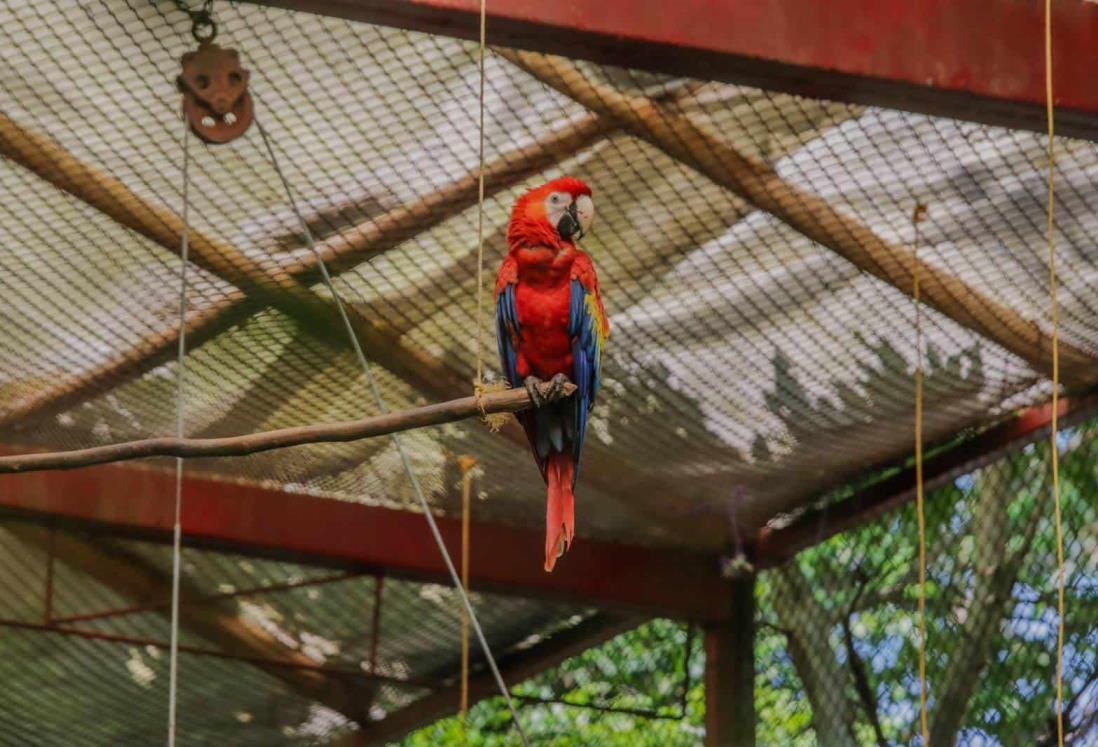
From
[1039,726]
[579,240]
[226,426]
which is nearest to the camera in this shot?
[579,240]

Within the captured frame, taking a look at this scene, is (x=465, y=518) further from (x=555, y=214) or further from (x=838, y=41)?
(x=838, y=41)

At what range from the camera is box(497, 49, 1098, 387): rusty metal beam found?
2719 millimetres

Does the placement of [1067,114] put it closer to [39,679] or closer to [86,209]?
[86,209]

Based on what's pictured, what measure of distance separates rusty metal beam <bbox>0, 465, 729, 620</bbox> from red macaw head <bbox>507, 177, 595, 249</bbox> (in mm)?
1189

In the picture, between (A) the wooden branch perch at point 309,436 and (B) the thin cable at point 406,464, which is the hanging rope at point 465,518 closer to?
(B) the thin cable at point 406,464

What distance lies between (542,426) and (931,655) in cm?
172

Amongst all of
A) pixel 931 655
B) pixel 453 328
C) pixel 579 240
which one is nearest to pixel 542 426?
pixel 579 240

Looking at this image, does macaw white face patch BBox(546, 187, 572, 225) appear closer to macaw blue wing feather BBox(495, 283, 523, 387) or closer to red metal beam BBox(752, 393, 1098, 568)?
macaw blue wing feather BBox(495, 283, 523, 387)

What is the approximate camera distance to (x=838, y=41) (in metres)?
2.52

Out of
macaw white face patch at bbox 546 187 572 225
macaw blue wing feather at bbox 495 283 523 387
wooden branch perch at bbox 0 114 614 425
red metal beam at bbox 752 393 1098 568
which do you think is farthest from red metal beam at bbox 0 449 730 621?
macaw white face patch at bbox 546 187 572 225

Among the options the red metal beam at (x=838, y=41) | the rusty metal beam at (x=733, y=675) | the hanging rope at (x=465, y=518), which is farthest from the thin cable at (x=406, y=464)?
the rusty metal beam at (x=733, y=675)

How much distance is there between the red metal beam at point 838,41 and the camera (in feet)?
7.97

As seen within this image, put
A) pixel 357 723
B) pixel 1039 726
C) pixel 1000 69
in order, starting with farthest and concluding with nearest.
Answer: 1. pixel 357 723
2. pixel 1039 726
3. pixel 1000 69

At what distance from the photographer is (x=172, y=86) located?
106 inches
